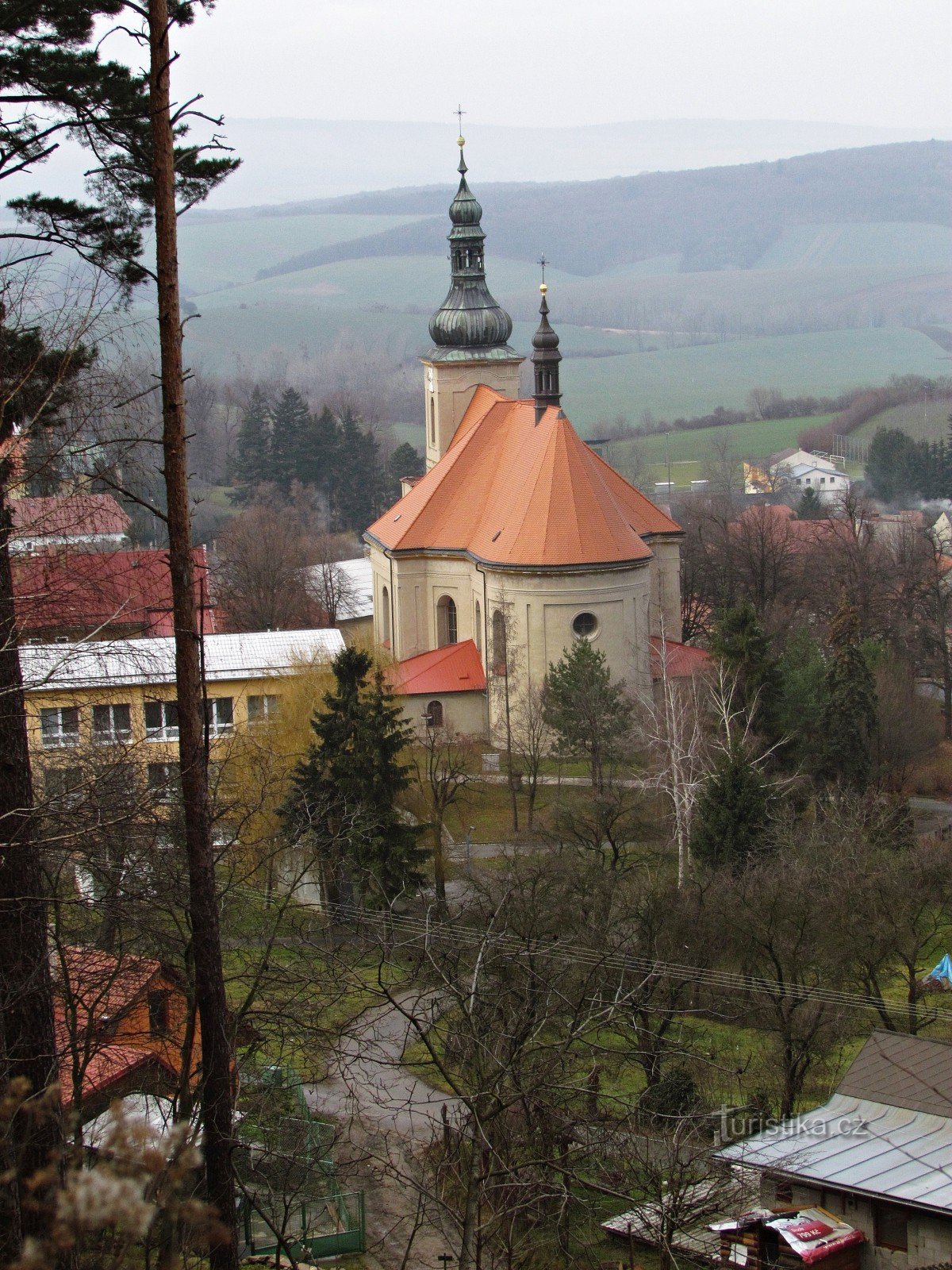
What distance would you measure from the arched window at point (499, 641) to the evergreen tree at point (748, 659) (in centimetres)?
586

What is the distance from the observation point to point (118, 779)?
35.5ft

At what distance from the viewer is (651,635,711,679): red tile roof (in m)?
40.6

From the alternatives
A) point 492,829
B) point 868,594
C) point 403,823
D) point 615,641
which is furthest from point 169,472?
point 868,594

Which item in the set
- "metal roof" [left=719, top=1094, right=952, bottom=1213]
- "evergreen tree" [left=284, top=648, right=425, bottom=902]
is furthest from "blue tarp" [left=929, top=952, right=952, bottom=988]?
"evergreen tree" [left=284, top=648, right=425, bottom=902]

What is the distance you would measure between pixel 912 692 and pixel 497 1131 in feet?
111

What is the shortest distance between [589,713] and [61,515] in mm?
25450

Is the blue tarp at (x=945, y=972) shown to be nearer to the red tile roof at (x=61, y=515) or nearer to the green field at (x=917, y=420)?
the red tile roof at (x=61, y=515)

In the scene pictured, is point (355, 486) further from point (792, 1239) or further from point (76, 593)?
point (76, 593)

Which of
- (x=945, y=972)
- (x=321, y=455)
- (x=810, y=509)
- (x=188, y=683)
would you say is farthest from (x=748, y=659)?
(x=321, y=455)

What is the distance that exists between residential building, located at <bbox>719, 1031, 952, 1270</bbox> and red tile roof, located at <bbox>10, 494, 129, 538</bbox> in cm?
1010

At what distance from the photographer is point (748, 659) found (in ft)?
119

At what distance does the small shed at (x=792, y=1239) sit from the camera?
57.7 ft

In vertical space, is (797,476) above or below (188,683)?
above

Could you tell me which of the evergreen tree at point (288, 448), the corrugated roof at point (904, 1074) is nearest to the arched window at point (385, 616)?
the corrugated roof at point (904, 1074)
